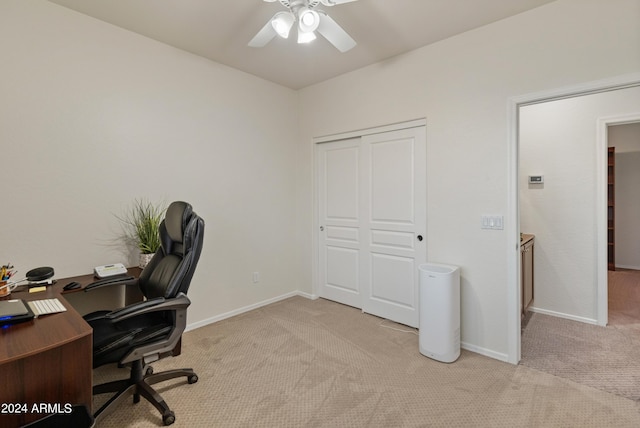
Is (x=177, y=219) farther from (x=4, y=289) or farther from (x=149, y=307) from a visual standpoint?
(x=4, y=289)

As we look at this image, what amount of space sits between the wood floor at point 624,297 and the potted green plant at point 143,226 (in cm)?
447

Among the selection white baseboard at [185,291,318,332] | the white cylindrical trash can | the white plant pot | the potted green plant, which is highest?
the potted green plant

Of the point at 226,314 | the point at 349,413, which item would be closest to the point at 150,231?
the point at 226,314

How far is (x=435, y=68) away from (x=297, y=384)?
2.89m

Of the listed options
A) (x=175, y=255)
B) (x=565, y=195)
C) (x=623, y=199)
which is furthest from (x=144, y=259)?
(x=623, y=199)

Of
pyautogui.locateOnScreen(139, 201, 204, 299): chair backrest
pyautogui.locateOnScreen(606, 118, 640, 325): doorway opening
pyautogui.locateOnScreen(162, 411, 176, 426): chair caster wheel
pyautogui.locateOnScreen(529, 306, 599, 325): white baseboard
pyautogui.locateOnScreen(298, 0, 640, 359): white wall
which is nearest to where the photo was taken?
pyautogui.locateOnScreen(162, 411, 176, 426): chair caster wheel

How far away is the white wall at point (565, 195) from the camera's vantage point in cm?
312

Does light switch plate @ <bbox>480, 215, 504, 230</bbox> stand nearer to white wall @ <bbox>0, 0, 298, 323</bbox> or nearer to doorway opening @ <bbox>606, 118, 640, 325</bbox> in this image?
white wall @ <bbox>0, 0, 298, 323</bbox>

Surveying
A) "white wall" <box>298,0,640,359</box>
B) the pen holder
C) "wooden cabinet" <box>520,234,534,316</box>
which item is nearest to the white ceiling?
"white wall" <box>298,0,640,359</box>

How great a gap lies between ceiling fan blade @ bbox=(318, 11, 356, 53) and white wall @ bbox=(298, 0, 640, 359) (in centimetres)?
102

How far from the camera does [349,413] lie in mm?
1858

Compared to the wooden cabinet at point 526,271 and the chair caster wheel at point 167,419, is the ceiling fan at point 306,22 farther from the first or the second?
the wooden cabinet at point 526,271

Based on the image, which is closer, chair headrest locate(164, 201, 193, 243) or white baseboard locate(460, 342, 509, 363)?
chair headrest locate(164, 201, 193, 243)

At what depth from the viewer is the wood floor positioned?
3.21 m
